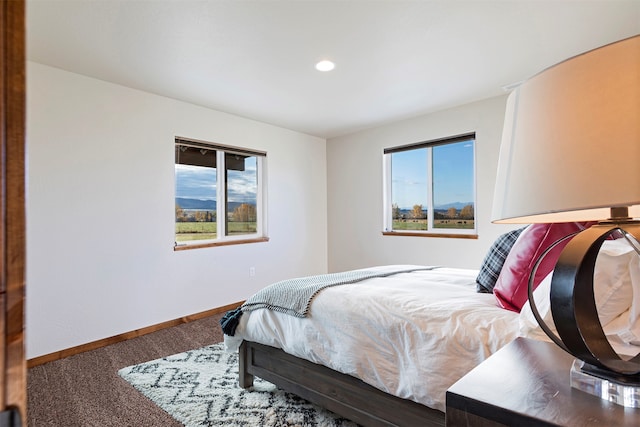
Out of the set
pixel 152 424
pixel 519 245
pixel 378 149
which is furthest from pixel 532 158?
pixel 378 149

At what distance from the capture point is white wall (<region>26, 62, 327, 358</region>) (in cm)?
269

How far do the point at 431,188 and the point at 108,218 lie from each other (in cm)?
349

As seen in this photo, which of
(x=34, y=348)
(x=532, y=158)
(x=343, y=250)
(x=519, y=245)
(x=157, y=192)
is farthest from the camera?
(x=343, y=250)

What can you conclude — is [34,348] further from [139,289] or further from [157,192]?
[157,192]

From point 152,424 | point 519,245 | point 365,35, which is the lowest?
point 152,424

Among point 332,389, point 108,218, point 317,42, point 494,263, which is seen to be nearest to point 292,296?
point 332,389

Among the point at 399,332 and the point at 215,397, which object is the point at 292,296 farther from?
the point at 215,397

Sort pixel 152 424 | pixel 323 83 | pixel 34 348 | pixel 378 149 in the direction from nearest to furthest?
1. pixel 152 424
2. pixel 34 348
3. pixel 323 83
4. pixel 378 149

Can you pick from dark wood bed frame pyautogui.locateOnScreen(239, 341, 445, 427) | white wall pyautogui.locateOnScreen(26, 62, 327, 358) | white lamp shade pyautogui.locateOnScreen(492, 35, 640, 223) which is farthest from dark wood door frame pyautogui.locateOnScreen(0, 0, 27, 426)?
white wall pyautogui.locateOnScreen(26, 62, 327, 358)

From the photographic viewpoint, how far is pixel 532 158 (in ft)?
2.28

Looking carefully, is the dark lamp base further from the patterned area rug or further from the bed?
the patterned area rug

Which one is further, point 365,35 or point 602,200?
point 365,35

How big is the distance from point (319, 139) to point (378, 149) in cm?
104

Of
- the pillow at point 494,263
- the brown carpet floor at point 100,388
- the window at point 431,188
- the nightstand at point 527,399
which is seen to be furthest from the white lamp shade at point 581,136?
the window at point 431,188
